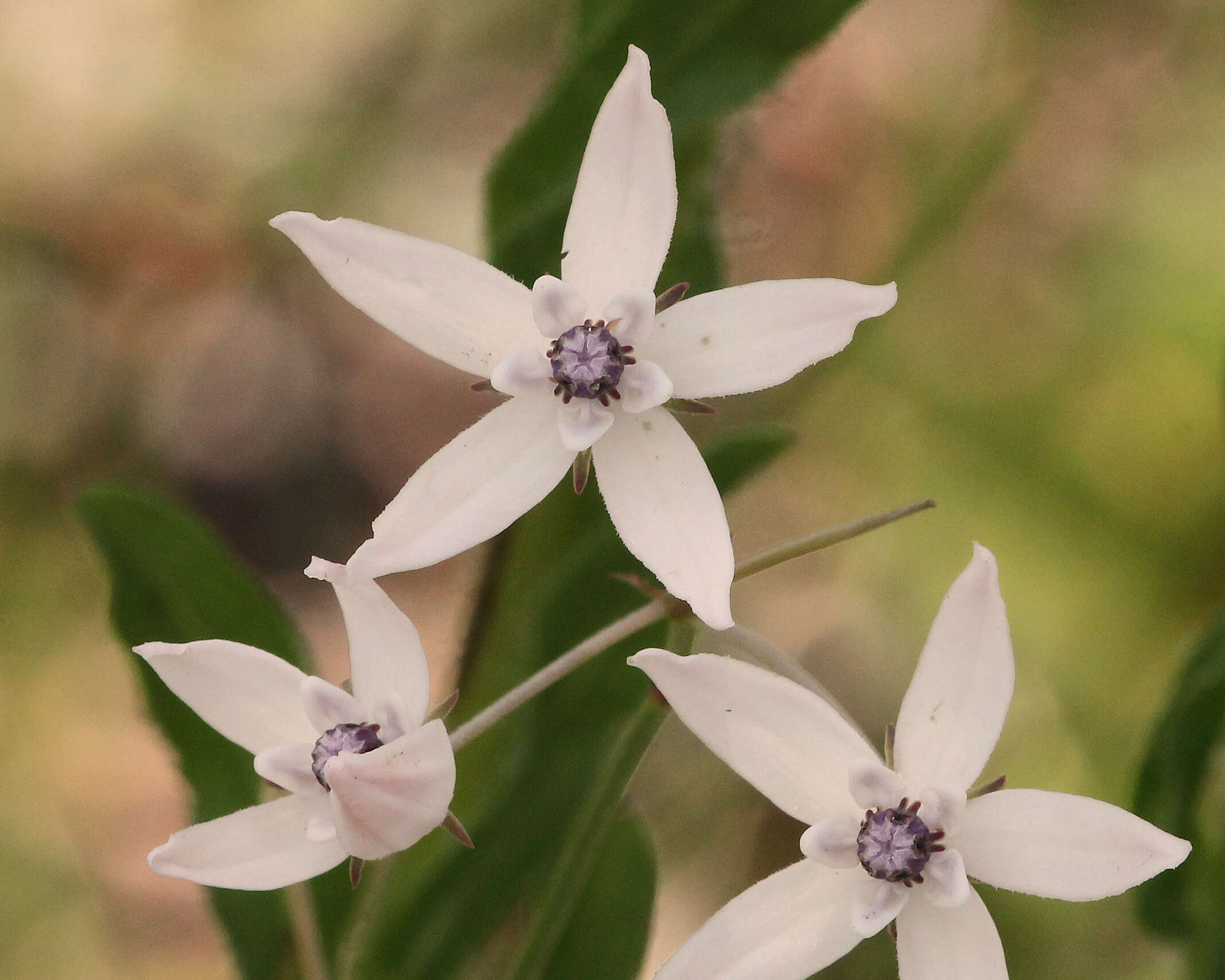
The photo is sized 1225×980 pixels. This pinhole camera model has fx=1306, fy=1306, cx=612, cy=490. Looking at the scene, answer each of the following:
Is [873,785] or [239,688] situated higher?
[239,688]

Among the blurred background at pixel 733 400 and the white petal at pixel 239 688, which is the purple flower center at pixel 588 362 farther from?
the blurred background at pixel 733 400

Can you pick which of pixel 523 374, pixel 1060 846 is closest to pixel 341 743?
pixel 523 374

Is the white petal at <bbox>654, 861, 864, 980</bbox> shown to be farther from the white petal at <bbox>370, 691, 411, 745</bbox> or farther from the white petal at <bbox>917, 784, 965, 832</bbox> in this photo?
the white petal at <bbox>370, 691, 411, 745</bbox>

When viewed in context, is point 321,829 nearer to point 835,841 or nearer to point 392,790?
point 392,790

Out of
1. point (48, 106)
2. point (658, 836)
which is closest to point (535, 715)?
point (658, 836)

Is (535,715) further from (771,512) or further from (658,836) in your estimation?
(771,512)
